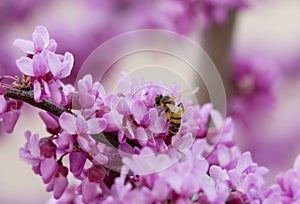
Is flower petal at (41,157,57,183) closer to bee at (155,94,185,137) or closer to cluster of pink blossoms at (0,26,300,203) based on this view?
cluster of pink blossoms at (0,26,300,203)

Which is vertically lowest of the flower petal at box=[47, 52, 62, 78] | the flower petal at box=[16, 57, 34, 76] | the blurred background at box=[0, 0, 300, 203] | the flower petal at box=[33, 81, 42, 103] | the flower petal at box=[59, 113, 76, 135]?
the flower petal at box=[59, 113, 76, 135]

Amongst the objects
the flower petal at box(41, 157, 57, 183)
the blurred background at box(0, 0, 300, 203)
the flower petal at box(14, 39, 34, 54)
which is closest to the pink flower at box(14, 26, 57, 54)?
the flower petal at box(14, 39, 34, 54)

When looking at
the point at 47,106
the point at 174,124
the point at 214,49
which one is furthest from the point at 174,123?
the point at 214,49

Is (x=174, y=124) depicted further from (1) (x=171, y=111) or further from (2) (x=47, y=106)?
(2) (x=47, y=106)

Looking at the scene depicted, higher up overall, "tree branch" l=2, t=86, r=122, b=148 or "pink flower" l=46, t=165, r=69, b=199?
"tree branch" l=2, t=86, r=122, b=148

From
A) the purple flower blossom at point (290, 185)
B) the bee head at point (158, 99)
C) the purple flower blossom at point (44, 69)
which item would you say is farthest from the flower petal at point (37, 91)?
the purple flower blossom at point (290, 185)

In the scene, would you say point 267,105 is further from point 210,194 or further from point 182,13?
point 210,194
